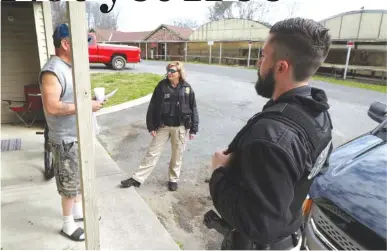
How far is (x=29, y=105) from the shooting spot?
5641 mm

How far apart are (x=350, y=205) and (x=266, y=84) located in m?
1.25

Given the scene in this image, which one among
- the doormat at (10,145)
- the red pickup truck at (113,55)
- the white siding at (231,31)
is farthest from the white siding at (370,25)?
the doormat at (10,145)

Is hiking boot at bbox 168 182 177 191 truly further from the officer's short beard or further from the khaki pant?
the officer's short beard

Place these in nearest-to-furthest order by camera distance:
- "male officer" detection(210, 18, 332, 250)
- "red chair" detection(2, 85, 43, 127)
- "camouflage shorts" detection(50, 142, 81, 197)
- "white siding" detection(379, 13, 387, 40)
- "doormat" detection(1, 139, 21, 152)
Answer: "male officer" detection(210, 18, 332, 250)
"camouflage shorts" detection(50, 142, 81, 197)
"doormat" detection(1, 139, 21, 152)
"red chair" detection(2, 85, 43, 127)
"white siding" detection(379, 13, 387, 40)

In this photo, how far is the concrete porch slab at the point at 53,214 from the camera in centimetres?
264

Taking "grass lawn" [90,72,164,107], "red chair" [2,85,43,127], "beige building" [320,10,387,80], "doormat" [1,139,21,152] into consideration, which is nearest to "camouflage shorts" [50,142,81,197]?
"doormat" [1,139,21,152]

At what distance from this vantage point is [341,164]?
255 cm

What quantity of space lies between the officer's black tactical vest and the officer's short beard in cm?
13

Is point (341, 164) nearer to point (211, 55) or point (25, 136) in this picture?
point (25, 136)

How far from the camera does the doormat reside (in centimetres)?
471

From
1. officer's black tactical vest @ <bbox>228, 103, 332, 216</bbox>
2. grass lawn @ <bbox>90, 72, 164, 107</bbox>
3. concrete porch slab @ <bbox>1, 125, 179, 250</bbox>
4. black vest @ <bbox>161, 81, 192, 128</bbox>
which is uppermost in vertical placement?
officer's black tactical vest @ <bbox>228, 103, 332, 216</bbox>

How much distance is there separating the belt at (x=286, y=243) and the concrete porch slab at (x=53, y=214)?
55.3 inches

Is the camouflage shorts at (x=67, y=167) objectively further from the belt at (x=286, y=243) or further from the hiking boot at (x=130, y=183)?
the belt at (x=286, y=243)

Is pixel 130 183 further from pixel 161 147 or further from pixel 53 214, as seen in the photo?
pixel 53 214
